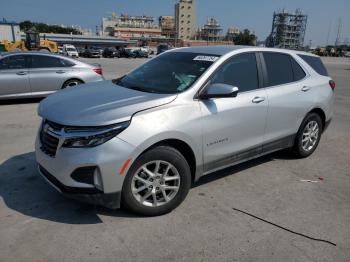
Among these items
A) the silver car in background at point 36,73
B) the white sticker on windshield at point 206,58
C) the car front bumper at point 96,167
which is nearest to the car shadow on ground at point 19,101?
the silver car in background at point 36,73

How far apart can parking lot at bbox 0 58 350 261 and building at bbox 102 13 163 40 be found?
421ft

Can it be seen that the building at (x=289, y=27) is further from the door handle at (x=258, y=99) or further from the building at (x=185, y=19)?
the door handle at (x=258, y=99)

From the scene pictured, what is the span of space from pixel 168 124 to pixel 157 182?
2.01 ft

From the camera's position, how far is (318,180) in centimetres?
446

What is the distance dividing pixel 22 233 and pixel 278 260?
92.3 inches

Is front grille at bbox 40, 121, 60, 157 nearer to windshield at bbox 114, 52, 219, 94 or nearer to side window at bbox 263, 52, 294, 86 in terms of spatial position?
windshield at bbox 114, 52, 219, 94

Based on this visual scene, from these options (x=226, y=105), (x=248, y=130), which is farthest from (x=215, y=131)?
(x=248, y=130)

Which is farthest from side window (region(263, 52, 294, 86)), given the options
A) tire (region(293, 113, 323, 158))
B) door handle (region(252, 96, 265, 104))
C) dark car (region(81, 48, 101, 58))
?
dark car (region(81, 48, 101, 58))

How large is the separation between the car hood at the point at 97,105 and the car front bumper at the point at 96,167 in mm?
245

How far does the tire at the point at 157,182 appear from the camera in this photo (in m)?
3.18

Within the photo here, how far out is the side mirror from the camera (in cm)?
348

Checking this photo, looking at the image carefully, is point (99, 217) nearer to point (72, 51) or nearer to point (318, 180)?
point (318, 180)

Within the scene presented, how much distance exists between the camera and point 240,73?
4.11m

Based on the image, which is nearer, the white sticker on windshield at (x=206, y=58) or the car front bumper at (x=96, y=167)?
the car front bumper at (x=96, y=167)
